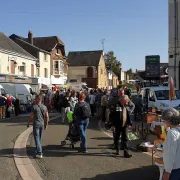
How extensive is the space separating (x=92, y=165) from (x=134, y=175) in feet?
3.87

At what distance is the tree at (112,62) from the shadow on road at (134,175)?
78.1 metres

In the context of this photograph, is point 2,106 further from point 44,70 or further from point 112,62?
point 112,62

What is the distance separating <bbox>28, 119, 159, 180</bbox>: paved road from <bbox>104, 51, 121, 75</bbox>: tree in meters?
76.2

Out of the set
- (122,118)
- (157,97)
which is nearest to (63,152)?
(122,118)

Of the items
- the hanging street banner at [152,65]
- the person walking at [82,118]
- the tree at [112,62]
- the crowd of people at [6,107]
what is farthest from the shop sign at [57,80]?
the person walking at [82,118]

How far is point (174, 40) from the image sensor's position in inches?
957

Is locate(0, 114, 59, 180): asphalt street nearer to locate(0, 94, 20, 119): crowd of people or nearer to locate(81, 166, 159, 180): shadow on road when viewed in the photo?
locate(81, 166, 159, 180): shadow on road

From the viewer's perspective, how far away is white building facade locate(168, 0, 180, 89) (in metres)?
24.2

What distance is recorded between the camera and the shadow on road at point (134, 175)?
6352mm

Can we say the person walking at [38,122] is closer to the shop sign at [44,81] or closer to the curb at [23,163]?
Result: the curb at [23,163]

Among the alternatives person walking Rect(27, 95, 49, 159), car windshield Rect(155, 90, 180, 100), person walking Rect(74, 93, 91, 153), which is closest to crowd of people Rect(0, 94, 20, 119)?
car windshield Rect(155, 90, 180, 100)

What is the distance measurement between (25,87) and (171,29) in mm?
13398

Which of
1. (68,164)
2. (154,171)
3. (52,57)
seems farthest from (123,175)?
(52,57)

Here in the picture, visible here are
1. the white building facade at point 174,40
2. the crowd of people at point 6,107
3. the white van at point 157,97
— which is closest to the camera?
the white van at point 157,97
